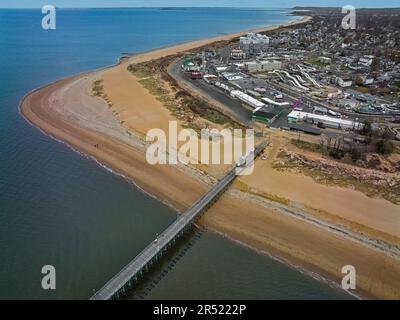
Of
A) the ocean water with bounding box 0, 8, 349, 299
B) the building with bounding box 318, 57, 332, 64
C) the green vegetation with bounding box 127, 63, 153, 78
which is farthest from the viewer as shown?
the building with bounding box 318, 57, 332, 64

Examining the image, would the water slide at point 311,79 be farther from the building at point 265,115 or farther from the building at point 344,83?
the building at point 265,115

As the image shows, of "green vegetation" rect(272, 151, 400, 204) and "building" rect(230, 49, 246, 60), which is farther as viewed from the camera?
"building" rect(230, 49, 246, 60)

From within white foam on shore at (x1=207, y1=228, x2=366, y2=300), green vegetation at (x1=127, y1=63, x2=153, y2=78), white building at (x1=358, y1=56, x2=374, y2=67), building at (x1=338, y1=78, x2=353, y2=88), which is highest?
white building at (x1=358, y1=56, x2=374, y2=67)

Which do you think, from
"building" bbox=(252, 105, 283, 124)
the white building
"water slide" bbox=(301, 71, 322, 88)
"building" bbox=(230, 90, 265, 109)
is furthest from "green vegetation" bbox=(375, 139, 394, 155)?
the white building

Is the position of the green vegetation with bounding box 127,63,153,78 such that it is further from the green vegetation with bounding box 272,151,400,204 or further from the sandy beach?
the green vegetation with bounding box 272,151,400,204

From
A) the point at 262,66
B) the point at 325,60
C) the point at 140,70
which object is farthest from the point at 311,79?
the point at 140,70
